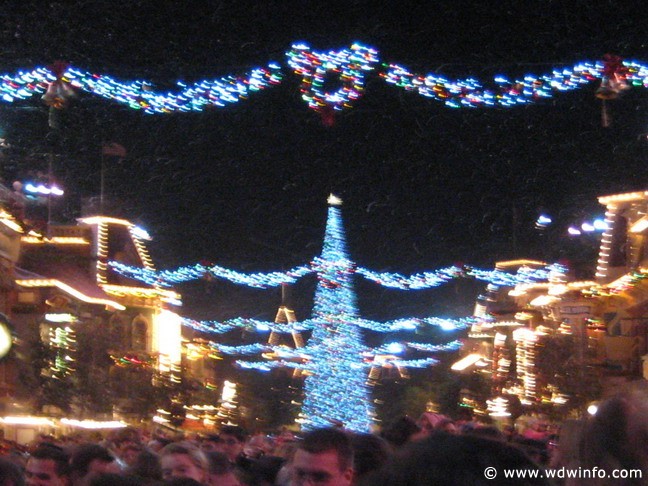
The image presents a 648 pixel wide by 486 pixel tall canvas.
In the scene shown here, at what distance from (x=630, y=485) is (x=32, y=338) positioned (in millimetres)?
29841

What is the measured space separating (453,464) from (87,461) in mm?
5161

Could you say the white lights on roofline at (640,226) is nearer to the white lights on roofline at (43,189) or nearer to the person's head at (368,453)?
the white lights on roofline at (43,189)

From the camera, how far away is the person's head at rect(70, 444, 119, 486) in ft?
21.9

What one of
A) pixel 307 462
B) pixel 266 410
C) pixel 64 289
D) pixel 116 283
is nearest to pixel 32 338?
pixel 64 289

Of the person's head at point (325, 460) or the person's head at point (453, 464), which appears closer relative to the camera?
the person's head at point (453, 464)

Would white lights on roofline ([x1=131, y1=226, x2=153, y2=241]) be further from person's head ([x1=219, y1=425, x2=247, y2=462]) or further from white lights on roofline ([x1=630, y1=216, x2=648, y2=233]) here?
person's head ([x1=219, y1=425, x2=247, y2=462])

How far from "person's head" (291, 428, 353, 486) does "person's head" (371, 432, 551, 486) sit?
319 cm

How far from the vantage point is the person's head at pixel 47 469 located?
264 inches

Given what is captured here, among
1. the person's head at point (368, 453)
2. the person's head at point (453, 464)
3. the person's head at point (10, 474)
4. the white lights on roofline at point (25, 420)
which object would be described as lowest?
the white lights on roofline at point (25, 420)

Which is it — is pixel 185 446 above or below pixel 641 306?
below

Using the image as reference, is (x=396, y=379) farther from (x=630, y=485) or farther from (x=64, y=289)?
(x=630, y=485)

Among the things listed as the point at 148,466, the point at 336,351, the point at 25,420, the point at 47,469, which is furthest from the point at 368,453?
the point at 336,351

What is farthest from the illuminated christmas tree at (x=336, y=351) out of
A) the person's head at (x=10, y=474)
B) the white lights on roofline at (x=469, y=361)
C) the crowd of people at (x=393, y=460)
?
the person's head at (x=10, y=474)

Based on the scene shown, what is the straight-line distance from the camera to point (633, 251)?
35.9 metres
